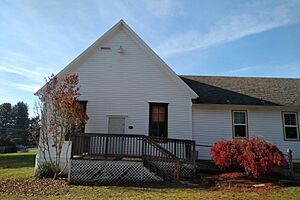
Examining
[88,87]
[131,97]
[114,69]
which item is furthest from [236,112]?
[88,87]

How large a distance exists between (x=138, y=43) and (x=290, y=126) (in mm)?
10805

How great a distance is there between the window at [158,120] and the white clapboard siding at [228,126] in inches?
73.0

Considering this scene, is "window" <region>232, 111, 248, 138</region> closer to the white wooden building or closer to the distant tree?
the white wooden building

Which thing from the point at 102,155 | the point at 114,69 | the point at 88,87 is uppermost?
the point at 114,69

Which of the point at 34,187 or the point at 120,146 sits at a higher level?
the point at 120,146

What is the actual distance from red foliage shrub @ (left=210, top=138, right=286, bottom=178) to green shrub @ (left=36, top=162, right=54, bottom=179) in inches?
327

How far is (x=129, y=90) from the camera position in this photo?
1552 cm

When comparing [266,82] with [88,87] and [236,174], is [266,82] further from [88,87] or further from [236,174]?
[88,87]

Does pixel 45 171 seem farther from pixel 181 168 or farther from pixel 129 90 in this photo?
pixel 181 168

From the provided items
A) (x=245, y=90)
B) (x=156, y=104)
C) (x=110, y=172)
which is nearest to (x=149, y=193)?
(x=110, y=172)

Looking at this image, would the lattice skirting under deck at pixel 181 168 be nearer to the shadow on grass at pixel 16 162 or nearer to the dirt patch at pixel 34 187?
the dirt patch at pixel 34 187

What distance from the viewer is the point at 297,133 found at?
53.7 feet

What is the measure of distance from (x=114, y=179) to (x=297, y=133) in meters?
11.8

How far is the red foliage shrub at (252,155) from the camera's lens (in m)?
11.2
